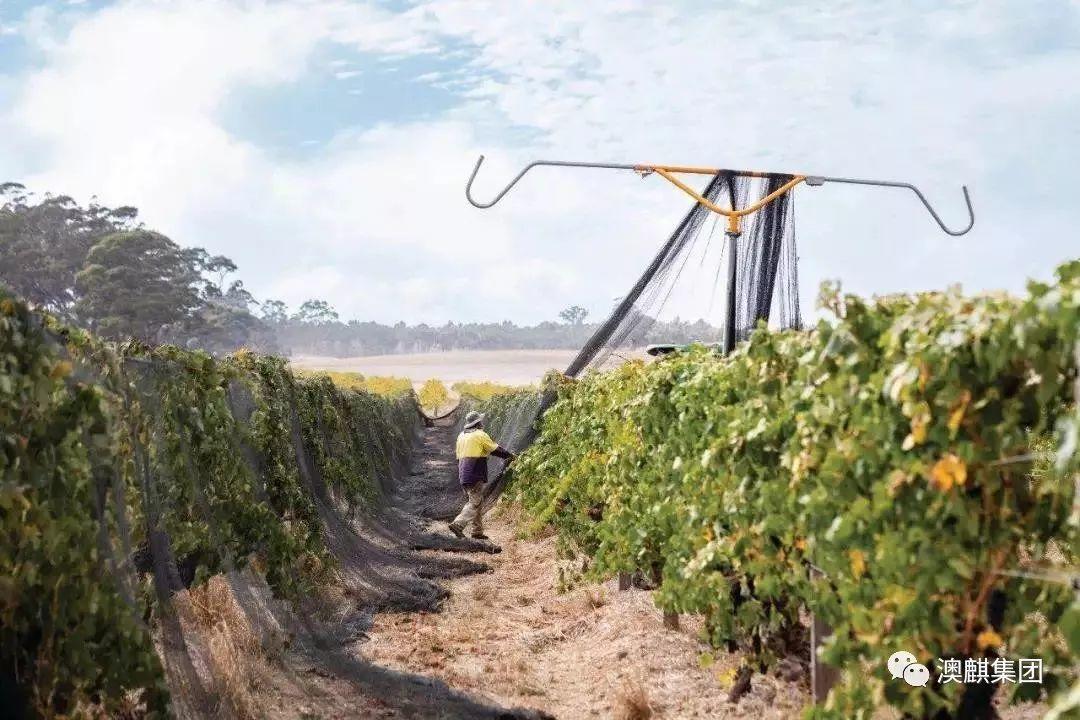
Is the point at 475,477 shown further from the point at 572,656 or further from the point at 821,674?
the point at 821,674

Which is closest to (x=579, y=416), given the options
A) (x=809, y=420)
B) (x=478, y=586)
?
(x=478, y=586)

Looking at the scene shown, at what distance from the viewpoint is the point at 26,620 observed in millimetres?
3510

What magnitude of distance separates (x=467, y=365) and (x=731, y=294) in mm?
123412

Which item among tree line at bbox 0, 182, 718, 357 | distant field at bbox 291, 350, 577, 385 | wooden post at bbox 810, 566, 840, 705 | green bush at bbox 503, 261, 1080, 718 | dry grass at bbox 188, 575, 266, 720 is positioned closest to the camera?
green bush at bbox 503, 261, 1080, 718

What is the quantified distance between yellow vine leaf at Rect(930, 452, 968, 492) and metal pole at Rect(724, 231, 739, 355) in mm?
6519

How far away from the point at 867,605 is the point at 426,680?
11.3ft

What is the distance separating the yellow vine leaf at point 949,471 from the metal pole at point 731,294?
652 centimetres

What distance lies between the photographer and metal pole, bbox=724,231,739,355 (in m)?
9.57

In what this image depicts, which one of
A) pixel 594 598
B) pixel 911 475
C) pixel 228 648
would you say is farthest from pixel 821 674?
pixel 594 598

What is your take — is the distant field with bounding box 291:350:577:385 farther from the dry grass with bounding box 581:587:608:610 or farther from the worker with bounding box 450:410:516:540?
the dry grass with bounding box 581:587:608:610

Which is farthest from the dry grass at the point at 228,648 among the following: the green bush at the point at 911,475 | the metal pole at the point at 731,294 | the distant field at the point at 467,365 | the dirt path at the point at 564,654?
the distant field at the point at 467,365

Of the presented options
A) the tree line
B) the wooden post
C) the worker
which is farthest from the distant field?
the wooden post

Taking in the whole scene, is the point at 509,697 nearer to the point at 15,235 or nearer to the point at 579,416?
the point at 579,416

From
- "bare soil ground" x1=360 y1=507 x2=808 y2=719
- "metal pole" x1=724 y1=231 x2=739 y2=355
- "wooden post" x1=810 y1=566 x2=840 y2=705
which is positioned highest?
"metal pole" x1=724 y1=231 x2=739 y2=355
